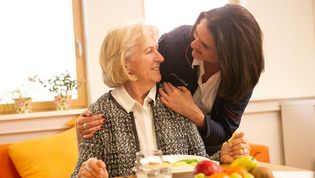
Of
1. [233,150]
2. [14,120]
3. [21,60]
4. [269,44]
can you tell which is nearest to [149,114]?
[233,150]

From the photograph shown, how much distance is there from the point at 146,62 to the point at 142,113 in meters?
0.22

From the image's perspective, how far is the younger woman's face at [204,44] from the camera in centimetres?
175

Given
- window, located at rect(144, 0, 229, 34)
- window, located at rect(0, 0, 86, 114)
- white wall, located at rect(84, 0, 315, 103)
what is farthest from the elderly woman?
white wall, located at rect(84, 0, 315, 103)

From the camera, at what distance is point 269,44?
12.3 feet

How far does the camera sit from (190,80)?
1966 mm

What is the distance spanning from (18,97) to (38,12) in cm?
69

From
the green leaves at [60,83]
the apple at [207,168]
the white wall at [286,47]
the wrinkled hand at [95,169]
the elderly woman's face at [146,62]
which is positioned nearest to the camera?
the apple at [207,168]

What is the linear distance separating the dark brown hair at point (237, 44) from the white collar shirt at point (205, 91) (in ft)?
0.47

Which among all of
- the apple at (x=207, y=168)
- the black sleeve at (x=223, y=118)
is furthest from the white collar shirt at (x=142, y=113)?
the apple at (x=207, y=168)

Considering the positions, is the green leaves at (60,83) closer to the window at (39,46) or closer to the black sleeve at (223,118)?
the window at (39,46)

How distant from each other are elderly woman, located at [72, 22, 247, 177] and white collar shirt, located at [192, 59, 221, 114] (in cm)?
18

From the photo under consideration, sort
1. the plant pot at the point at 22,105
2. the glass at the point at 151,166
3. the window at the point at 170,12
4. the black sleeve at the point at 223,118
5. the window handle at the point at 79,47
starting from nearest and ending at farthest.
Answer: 1. the glass at the point at 151,166
2. the black sleeve at the point at 223,118
3. the plant pot at the point at 22,105
4. the window handle at the point at 79,47
5. the window at the point at 170,12

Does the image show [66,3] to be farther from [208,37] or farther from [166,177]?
[166,177]

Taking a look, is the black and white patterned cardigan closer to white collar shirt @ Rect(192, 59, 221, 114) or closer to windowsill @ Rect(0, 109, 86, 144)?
white collar shirt @ Rect(192, 59, 221, 114)
